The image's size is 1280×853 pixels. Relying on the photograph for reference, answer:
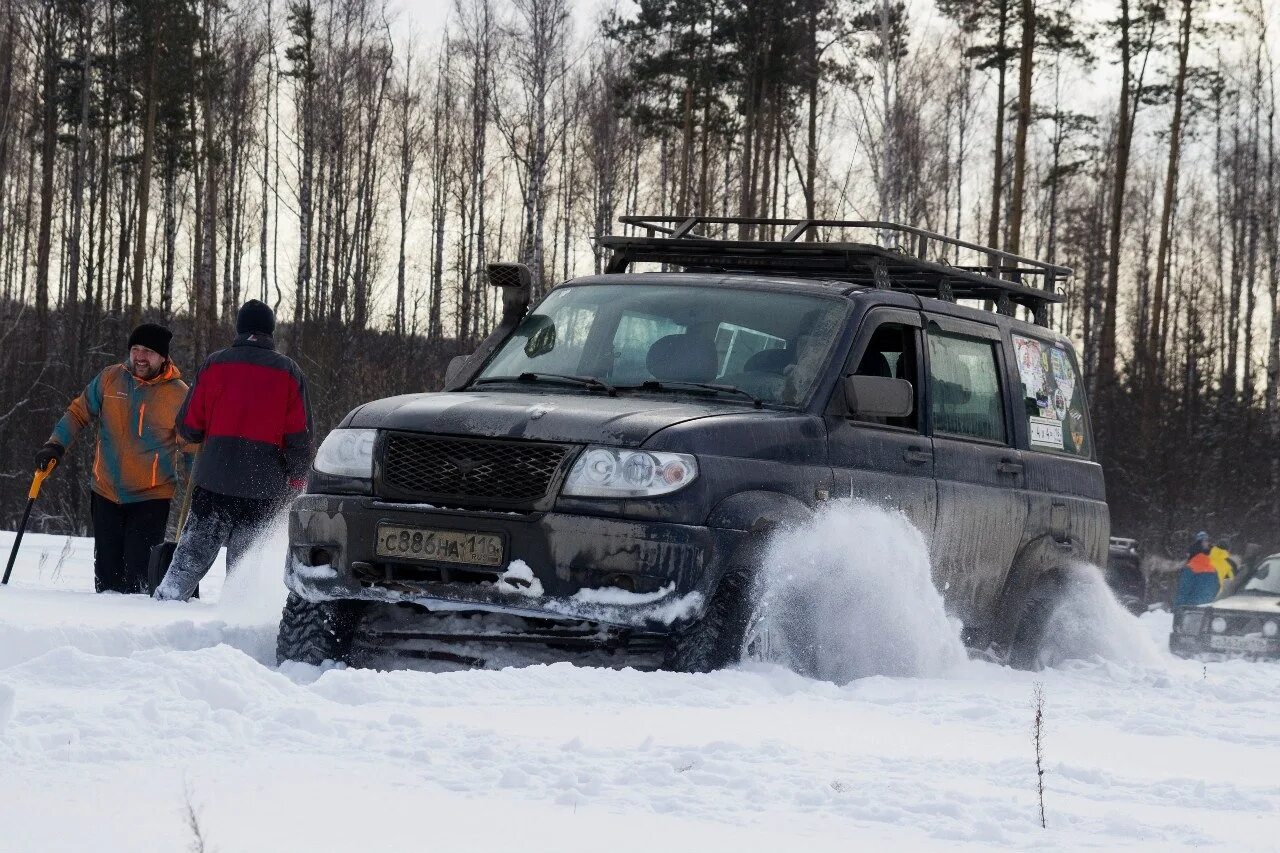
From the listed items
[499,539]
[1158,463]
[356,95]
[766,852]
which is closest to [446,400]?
[499,539]

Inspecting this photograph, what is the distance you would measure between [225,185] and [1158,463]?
24025mm

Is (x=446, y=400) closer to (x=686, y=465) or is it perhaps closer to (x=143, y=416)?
(x=686, y=465)

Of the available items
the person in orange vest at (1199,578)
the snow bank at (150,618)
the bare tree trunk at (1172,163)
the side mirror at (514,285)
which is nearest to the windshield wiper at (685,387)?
the side mirror at (514,285)

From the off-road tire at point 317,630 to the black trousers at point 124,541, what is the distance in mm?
3172

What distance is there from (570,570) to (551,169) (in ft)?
128

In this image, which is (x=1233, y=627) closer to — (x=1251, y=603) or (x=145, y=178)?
(x=1251, y=603)

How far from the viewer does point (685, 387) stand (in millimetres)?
6492

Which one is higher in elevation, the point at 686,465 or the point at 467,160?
the point at 467,160

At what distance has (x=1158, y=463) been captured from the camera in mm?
30516

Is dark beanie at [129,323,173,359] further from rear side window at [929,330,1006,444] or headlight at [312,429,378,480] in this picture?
rear side window at [929,330,1006,444]

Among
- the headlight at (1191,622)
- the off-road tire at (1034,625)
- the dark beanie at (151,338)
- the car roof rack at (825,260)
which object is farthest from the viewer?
the headlight at (1191,622)

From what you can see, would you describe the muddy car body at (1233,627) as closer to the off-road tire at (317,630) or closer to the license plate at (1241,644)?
the license plate at (1241,644)

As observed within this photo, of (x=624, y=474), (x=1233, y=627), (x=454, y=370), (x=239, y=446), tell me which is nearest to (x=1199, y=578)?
(x=1233, y=627)

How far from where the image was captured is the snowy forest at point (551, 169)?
1204 inches
